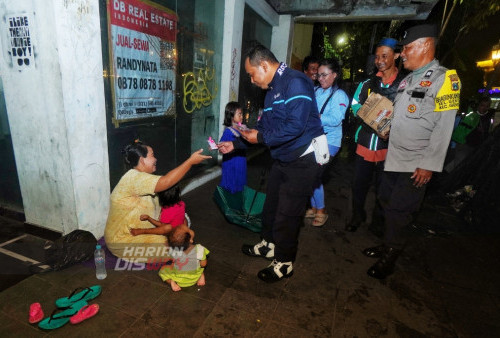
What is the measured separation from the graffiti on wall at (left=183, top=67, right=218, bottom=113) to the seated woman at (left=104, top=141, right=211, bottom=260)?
90.1 inches

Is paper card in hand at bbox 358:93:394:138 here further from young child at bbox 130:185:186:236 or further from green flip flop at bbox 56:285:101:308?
green flip flop at bbox 56:285:101:308

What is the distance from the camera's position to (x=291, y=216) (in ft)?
8.42

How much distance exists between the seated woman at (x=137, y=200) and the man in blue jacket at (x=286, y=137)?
0.65 metres

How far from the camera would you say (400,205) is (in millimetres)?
2775

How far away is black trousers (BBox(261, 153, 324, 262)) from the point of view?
2.48 meters

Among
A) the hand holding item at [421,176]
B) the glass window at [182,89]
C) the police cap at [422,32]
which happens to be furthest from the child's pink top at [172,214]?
the police cap at [422,32]

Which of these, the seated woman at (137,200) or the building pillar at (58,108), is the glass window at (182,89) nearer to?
the building pillar at (58,108)

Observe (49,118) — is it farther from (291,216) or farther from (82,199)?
(291,216)

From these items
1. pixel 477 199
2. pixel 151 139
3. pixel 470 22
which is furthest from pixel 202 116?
pixel 470 22

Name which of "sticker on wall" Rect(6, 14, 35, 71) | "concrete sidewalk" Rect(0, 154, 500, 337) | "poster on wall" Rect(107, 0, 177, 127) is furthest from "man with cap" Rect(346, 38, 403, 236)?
"sticker on wall" Rect(6, 14, 35, 71)

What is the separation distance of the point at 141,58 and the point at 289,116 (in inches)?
93.4

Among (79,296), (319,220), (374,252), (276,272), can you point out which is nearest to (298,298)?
(276,272)

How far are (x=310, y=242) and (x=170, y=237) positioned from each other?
183 cm

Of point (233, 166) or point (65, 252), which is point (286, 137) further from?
point (65, 252)
